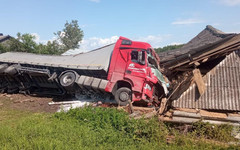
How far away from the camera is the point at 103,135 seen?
538 cm

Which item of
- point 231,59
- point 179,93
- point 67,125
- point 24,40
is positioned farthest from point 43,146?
point 24,40

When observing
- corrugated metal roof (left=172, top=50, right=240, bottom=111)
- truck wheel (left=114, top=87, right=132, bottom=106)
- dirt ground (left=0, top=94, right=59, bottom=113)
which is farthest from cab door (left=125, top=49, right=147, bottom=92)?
dirt ground (left=0, top=94, right=59, bottom=113)

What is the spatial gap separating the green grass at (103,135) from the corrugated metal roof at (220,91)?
3.13 feet

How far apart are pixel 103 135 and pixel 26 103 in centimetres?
591

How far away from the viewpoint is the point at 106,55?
9.45 m

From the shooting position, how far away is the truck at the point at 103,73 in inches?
333

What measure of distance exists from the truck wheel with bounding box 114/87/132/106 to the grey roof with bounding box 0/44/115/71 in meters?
1.19

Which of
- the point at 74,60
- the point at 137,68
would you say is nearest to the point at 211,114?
the point at 137,68

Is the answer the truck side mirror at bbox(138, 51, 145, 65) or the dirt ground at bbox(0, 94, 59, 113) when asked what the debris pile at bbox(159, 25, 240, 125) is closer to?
the truck side mirror at bbox(138, 51, 145, 65)

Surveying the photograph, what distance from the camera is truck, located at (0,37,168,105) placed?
846 centimetres

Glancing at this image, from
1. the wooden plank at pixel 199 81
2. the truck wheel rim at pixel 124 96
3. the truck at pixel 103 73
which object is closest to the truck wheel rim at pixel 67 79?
the truck at pixel 103 73

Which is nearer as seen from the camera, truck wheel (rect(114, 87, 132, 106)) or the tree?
truck wheel (rect(114, 87, 132, 106))

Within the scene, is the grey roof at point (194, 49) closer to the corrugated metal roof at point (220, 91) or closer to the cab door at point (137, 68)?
the corrugated metal roof at point (220, 91)

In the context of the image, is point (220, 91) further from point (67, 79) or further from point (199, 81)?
point (67, 79)
